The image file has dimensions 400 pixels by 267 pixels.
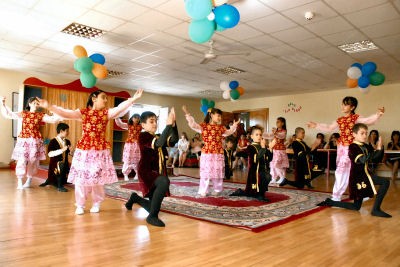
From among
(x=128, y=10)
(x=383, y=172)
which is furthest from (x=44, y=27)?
(x=383, y=172)

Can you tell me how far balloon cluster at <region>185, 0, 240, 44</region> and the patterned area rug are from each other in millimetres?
2020

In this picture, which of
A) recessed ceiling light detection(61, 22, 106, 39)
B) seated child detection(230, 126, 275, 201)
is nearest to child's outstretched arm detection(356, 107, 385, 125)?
seated child detection(230, 126, 275, 201)

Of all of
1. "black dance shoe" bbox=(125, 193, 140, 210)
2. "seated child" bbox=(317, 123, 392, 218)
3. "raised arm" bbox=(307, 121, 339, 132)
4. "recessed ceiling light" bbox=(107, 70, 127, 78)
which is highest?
"recessed ceiling light" bbox=(107, 70, 127, 78)

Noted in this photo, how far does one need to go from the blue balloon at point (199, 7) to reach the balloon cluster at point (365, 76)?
3544 millimetres

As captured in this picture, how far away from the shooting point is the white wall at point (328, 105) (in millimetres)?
9148

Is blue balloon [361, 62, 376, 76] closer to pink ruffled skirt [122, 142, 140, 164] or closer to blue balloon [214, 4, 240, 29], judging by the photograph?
blue balloon [214, 4, 240, 29]

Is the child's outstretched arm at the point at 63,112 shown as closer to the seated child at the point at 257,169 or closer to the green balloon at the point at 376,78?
the seated child at the point at 257,169

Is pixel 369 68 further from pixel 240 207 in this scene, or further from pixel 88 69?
pixel 88 69

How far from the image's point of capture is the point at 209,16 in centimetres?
355

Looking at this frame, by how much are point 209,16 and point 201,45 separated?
8.68 ft

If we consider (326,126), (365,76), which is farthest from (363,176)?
(365,76)

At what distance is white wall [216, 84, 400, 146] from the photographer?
9.15 meters

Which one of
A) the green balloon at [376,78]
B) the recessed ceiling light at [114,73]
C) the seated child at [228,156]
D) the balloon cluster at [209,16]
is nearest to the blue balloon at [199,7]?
the balloon cluster at [209,16]

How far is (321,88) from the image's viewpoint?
10.1m
